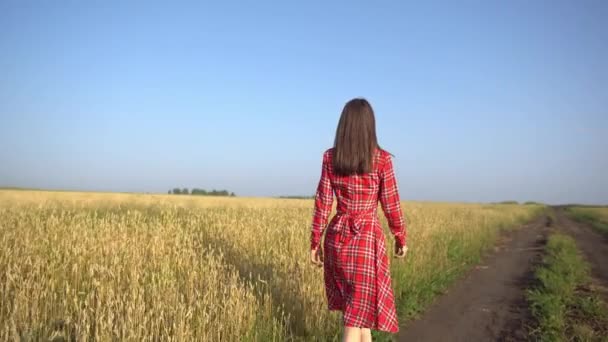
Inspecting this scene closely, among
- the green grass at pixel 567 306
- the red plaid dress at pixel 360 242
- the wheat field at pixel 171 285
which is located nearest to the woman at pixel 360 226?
the red plaid dress at pixel 360 242

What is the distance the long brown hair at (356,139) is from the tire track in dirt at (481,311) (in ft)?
9.88

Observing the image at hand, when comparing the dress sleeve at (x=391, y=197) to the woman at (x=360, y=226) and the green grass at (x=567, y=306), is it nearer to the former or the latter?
the woman at (x=360, y=226)

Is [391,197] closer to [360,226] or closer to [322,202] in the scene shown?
[360,226]

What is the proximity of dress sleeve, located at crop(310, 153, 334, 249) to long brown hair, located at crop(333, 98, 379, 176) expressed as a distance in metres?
0.23

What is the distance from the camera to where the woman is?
3.46m

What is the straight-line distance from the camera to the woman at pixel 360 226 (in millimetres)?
3461

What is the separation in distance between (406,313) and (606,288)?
4673 millimetres

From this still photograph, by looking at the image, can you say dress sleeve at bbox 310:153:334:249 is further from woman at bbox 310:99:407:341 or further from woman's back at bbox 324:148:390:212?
woman's back at bbox 324:148:390:212

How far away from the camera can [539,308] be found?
6609mm

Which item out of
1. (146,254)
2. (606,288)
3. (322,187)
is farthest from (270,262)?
(606,288)

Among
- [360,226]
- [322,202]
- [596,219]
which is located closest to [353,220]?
[360,226]

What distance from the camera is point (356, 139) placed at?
346cm

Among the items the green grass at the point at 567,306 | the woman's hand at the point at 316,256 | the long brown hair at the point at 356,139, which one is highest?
the long brown hair at the point at 356,139

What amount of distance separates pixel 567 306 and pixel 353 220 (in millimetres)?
5176
